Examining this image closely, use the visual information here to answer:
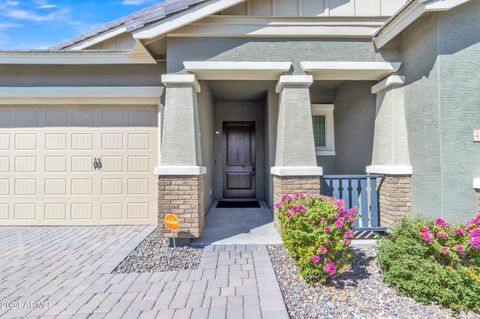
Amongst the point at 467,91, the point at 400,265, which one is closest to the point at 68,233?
the point at 400,265

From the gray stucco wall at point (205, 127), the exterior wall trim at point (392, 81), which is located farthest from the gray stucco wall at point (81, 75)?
the exterior wall trim at point (392, 81)

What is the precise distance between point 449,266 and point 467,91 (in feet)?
7.86

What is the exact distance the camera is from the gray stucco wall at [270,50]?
14.1 ft

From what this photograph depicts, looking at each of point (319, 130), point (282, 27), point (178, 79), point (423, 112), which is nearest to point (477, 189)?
point (423, 112)

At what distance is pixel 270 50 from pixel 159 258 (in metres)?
3.80

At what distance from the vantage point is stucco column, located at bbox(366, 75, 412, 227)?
13.5 feet

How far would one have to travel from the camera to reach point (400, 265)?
9.46 feet

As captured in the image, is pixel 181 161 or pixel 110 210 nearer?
pixel 181 161

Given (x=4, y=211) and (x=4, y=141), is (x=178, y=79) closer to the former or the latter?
(x=4, y=141)

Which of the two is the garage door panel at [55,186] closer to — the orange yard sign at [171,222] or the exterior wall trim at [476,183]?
the orange yard sign at [171,222]

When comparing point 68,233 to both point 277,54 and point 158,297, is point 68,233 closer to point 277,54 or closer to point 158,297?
point 158,297

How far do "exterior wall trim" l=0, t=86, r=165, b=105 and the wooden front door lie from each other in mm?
3267

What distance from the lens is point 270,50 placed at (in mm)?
4371

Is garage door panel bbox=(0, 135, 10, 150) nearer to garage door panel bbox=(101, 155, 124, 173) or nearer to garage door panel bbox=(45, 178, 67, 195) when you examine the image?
garage door panel bbox=(45, 178, 67, 195)
